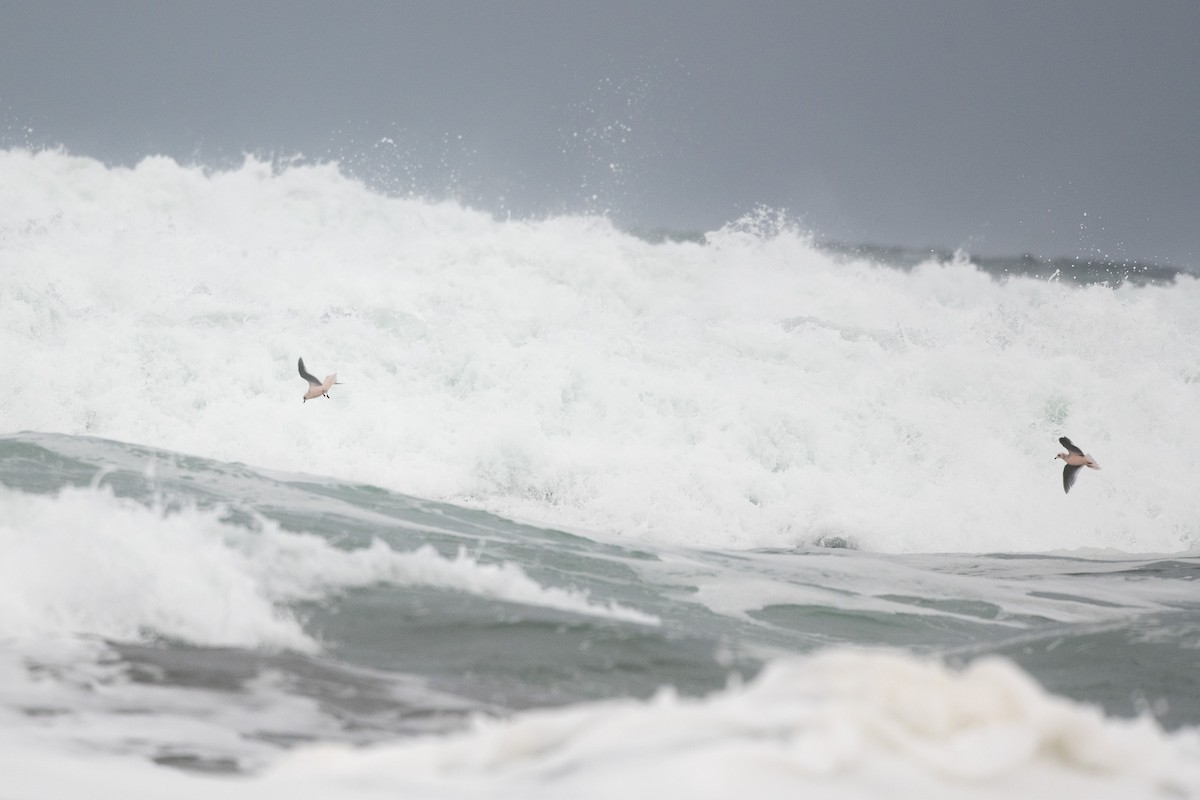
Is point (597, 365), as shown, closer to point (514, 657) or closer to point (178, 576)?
point (178, 576)

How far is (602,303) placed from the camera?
20734mm

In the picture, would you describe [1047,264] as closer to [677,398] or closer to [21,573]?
[677,398]

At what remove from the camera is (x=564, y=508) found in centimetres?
1409

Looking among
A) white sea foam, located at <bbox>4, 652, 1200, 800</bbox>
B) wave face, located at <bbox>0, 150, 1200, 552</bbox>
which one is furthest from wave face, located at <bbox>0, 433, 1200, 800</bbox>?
wave face, located at <bbox>0, 150, 1200, 552</bbox>

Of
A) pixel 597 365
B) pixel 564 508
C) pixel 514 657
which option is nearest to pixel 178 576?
pixel 514 657

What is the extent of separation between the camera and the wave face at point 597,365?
15242 millimetres

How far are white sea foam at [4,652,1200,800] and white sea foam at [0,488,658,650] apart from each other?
2.90 metres

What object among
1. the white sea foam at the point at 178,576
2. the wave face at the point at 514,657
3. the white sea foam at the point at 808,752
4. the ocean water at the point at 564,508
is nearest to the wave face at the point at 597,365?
the ocean water at the point at 564,508

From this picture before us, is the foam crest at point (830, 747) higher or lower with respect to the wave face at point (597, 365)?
lower

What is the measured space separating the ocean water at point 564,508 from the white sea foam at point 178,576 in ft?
0.10

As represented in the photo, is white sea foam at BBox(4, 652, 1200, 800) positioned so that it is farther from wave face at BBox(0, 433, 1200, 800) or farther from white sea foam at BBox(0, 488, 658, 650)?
white sea foam at BBox(0, 488, 658, 650)

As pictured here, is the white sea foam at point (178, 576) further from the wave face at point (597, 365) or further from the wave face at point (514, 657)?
the wave face at point (597, 365)

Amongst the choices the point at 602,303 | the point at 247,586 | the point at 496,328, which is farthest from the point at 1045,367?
the point at 247,586

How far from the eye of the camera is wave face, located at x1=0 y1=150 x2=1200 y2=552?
50.0 feet
